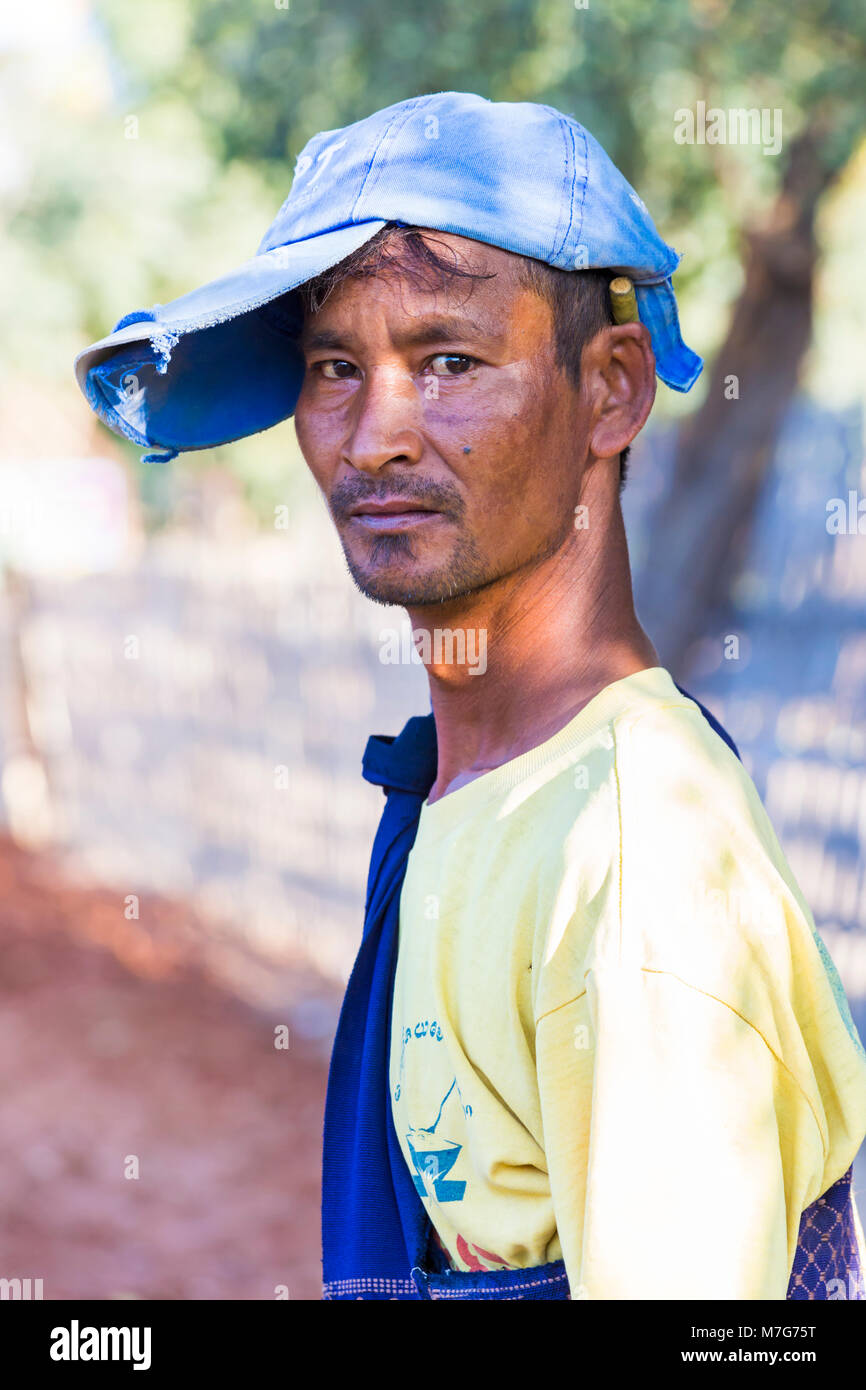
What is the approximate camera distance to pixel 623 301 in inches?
66.2

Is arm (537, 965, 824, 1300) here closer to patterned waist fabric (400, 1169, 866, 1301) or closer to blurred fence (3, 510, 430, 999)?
patterned waist fabric (400, 1169, 866, 1301)

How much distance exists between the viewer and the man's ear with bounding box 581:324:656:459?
1.70 metres

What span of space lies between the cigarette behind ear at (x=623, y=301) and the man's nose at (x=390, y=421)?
323mm

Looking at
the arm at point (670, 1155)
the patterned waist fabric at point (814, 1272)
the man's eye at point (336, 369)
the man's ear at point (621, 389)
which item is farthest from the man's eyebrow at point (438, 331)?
the patterned waist fabric at point (814, 1272)

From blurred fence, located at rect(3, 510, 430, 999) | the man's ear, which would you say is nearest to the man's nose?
the man's ear

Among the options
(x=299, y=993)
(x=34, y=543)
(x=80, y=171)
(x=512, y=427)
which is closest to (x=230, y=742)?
(x=299, y=993)

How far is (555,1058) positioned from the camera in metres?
1.22

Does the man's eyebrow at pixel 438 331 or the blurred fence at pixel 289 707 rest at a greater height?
the blurred fence at pixel 289 707

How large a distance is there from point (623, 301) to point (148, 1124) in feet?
14.9

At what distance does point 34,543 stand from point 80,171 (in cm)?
259

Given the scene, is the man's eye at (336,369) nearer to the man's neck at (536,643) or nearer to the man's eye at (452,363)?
the man's eye at (452,363)

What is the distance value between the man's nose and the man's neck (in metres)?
0.22

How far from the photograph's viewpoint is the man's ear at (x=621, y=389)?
1.70 meters

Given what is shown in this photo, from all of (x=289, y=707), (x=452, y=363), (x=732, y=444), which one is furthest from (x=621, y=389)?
(x=289, y=707)
